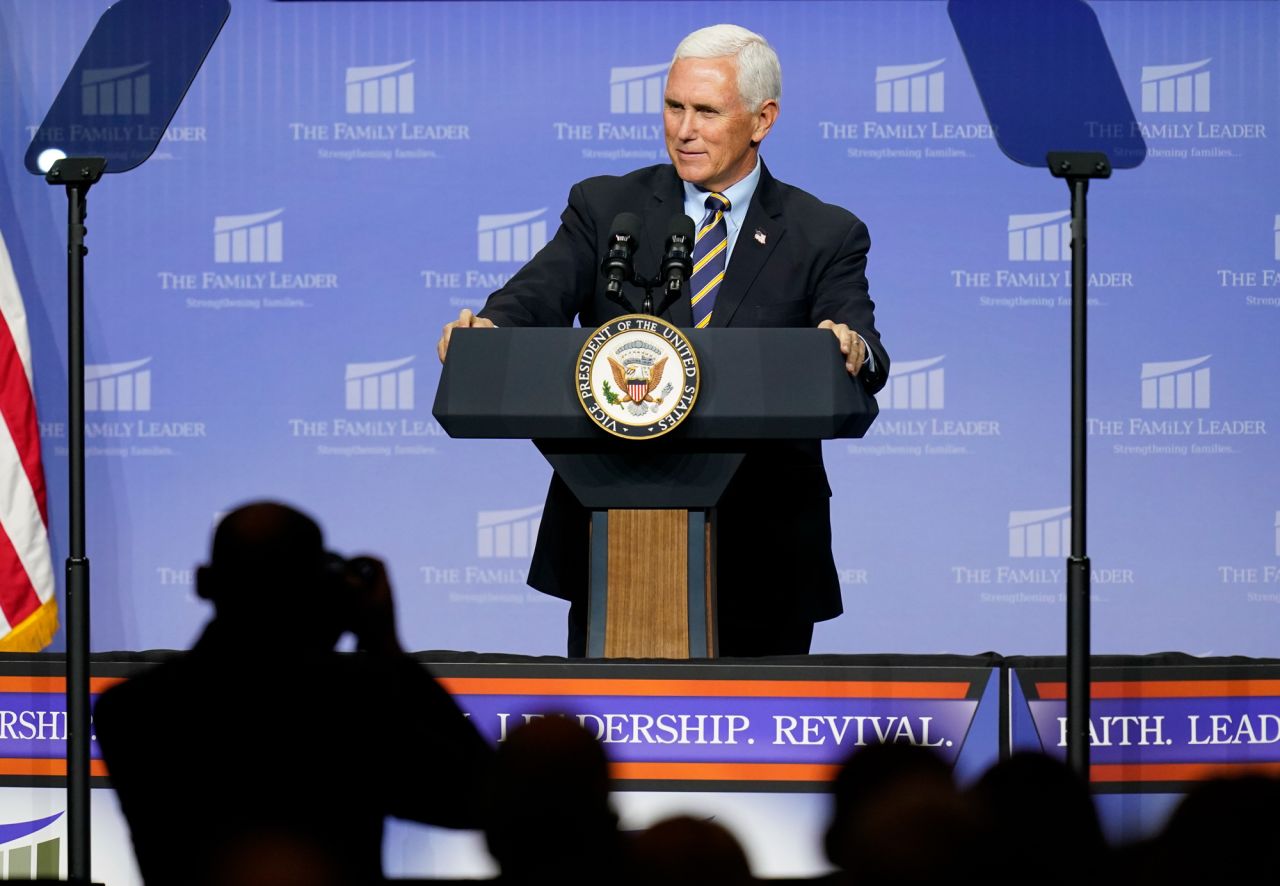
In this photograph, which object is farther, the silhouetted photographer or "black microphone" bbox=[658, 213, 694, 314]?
"black microphone" bbox=[658, 213, 694, 314]

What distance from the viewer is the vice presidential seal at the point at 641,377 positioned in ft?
8.53

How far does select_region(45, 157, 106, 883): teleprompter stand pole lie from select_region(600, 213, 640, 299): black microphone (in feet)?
2.81

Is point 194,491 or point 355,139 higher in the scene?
point 355,139

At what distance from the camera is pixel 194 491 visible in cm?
562

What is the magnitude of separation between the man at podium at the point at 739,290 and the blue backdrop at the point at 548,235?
250 centimetres

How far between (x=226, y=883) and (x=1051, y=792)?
2.17 feet

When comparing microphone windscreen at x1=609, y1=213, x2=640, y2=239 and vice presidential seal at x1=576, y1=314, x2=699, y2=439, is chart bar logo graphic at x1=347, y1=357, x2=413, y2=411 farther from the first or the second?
vice presidential seal at x1=576, y1=314, x2=699, y2=439

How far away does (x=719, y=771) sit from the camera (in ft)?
8.70

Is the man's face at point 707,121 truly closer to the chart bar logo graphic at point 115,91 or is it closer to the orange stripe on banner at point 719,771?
the chart bar logo graphic at point 115,91

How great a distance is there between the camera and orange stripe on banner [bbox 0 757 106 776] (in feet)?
8.84

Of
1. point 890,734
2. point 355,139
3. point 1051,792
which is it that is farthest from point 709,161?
point 355,139

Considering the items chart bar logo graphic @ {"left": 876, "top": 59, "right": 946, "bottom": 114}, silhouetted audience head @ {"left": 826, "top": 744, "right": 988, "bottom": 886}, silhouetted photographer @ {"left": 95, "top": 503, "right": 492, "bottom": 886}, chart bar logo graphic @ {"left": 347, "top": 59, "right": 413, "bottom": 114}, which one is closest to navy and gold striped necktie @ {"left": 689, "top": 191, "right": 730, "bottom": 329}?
silhouetted photographer @ {"left": 95, "top": 503, "right": 492, "bottom": 886}

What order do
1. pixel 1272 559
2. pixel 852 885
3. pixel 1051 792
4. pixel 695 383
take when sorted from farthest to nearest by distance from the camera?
pixel 1272 559 → pixel 695 383 → pixel 1051 792 → pixel 852 885

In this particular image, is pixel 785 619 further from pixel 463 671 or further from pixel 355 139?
pixel 355 139
